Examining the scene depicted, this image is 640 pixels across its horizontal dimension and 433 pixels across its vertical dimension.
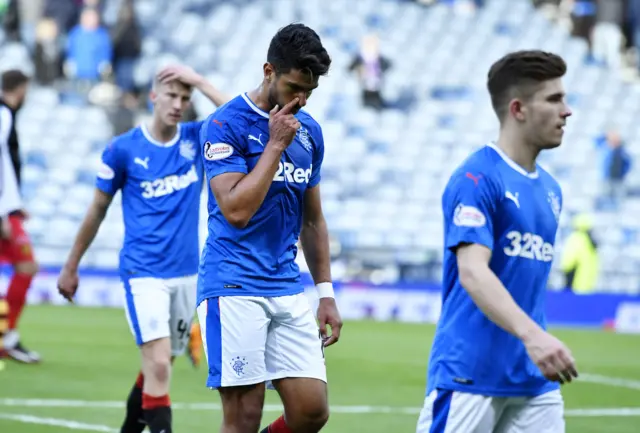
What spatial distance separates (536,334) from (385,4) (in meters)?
25.6

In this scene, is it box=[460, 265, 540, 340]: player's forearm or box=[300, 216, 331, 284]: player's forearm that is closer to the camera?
box=[460, 265, 540, 340]: player's forearm

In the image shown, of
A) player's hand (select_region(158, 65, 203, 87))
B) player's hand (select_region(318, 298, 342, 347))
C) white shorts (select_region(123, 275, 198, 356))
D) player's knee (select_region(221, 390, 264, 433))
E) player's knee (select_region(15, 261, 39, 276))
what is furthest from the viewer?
player's knee (select_region(15, 261, 39, 276))

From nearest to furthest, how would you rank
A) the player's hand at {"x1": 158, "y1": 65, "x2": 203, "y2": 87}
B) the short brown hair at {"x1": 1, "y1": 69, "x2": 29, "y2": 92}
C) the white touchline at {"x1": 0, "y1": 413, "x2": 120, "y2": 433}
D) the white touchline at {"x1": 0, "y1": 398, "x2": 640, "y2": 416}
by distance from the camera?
the player's hand at {"x1": 158, "y1": 65, "x2": 203, "y2": 87} → the white touchline at {"x1": 0, "y1": 413, "x2": 120, "y2": 433} → the white touchline at {"x1": 0, "y1": 398, "x2": 640, "y2": 416} → the short brown hair at {"x1": 1, "y1": 69, "x2": 29, "y2": 92}

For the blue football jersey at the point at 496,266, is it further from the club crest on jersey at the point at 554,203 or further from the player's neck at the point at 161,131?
the player's neck at the point at 161,131

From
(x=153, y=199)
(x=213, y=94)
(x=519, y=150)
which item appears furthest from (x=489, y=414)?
(x=153, y=199)

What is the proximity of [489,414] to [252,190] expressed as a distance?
4.79 feet

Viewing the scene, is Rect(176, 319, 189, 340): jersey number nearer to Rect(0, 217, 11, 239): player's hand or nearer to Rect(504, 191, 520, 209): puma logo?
Rect(504, 191, 520, 209): puma logo

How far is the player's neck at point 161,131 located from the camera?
8.11 m

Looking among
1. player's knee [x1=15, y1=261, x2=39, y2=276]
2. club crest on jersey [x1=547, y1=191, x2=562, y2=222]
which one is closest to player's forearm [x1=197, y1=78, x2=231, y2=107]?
club crest on jersey [x1=547, y1=191, x2=562, y2=222]

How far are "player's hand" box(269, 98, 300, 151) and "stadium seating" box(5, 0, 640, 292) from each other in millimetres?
16682

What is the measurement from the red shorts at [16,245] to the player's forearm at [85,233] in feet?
15.2

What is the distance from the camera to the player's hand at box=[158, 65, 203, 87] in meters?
7.85

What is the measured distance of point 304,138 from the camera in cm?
600

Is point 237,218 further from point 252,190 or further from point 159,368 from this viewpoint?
point 159,368
